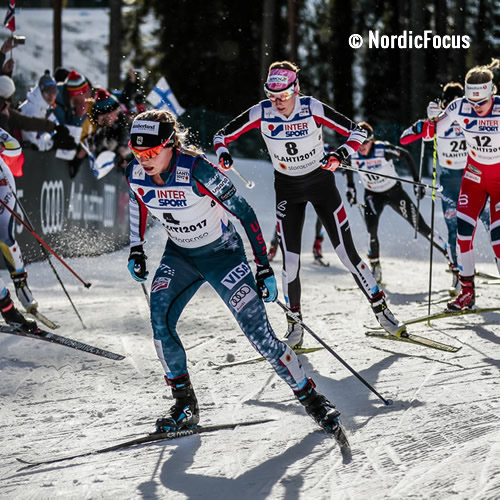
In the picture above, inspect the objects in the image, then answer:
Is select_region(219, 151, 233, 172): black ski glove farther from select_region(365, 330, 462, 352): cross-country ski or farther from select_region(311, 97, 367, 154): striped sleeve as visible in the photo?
select_region(365, 330, 462, 352): cross-country ski

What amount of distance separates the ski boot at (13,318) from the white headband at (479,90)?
4384 millimetres

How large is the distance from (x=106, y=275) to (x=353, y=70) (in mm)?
24104

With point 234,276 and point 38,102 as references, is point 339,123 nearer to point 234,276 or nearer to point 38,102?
point 234,276

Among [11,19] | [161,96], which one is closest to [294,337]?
[11,19]

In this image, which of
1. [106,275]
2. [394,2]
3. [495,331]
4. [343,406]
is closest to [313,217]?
[106,275]

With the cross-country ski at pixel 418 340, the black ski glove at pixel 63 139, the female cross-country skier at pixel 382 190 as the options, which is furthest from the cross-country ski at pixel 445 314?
the black ski glove at pixel 63 139

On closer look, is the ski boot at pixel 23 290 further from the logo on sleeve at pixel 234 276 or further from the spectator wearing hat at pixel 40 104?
the logo on sleeve at pixel 234 276

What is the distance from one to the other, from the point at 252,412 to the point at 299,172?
241cm

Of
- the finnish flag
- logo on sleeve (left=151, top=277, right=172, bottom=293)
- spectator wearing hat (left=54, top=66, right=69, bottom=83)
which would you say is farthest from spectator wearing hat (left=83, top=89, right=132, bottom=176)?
logo on sleeve (left=151, top=277, right=172, bottom=293)

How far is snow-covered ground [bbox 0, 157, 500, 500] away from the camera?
3.89 meters

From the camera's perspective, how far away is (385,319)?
6.86 m

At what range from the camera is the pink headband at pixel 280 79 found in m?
6.20

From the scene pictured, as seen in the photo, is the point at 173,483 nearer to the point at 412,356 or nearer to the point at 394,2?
the point at 412,356

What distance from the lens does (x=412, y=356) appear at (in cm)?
641
